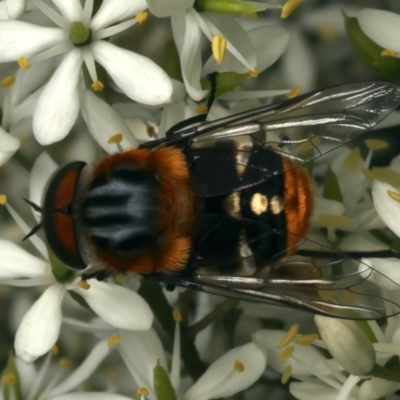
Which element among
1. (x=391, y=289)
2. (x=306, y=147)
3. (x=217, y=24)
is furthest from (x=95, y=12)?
(x=391, y=289)

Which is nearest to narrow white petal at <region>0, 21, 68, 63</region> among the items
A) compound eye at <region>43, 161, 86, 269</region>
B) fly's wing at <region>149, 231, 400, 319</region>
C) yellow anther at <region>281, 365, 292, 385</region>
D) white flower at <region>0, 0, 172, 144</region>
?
white flower at <region>0, 0, 172, 144</region>

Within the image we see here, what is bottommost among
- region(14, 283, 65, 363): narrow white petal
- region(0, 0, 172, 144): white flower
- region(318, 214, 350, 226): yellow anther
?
region(318, 214, 350, 226): yellow anther

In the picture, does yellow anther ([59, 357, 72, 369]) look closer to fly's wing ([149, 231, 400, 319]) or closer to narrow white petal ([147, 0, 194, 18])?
fly's wing ([149, 231, 400, 319])

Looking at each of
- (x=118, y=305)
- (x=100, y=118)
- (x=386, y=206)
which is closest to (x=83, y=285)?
(x=118, y=305)

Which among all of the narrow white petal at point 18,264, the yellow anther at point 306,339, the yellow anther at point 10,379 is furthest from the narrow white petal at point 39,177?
the yellow anther at point 306,339

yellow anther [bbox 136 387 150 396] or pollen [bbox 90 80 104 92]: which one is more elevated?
pollen [bbox 90 80 104 92]

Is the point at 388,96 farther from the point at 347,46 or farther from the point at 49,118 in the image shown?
the point at 347,46

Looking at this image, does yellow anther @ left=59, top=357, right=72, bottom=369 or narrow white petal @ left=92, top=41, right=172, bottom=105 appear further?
yellow anther @ left=59, top=357, right=72, bottom=369
